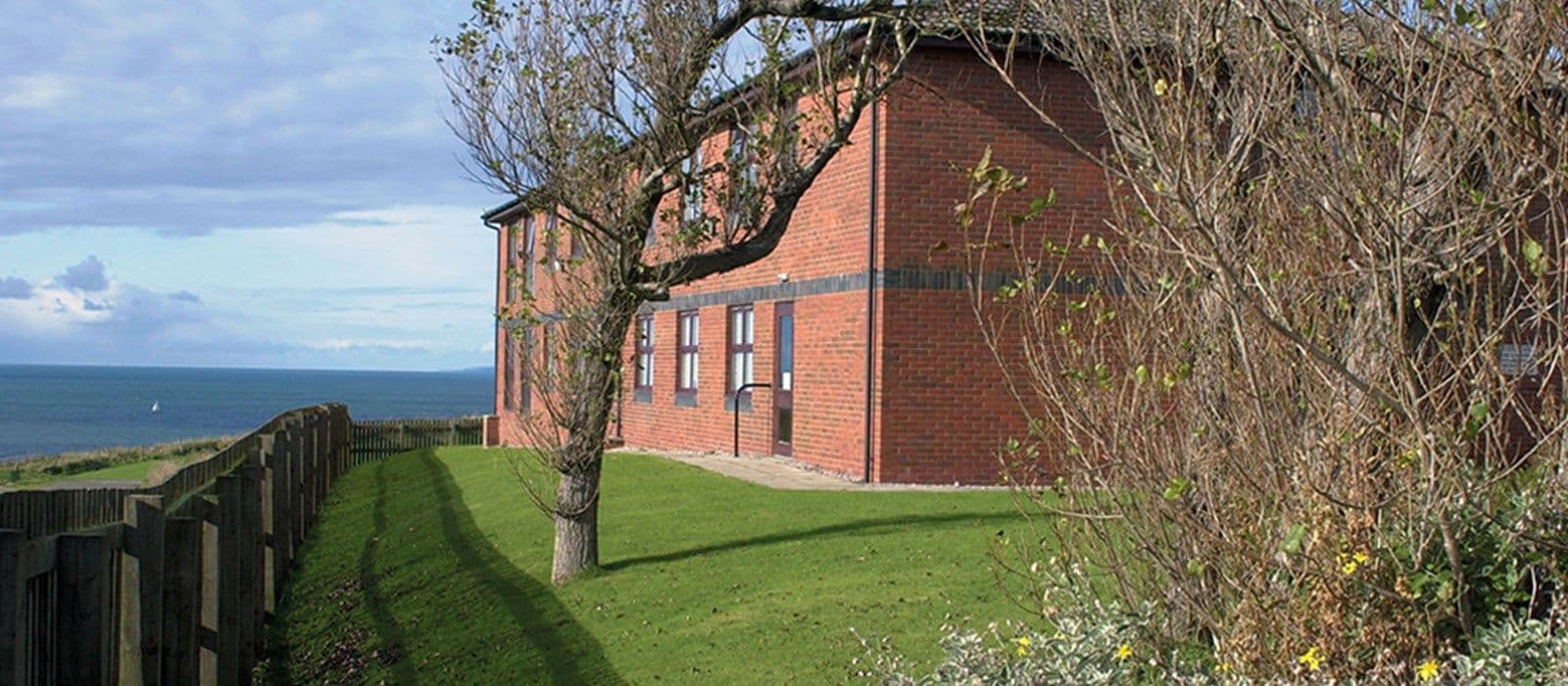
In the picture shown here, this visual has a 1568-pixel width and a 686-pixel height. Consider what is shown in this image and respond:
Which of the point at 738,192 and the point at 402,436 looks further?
the point at 402,436

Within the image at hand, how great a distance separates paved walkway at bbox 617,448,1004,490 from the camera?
56.4ft

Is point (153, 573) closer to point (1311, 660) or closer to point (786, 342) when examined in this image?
point (1311, 660)

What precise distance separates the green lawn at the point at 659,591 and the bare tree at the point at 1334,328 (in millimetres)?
2785

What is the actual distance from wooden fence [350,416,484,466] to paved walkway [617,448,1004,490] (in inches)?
529

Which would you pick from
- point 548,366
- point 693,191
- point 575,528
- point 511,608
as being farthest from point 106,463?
point 693,191

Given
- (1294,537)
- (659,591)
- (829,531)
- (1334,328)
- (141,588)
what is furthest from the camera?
(829,531)

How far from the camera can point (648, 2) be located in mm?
10891

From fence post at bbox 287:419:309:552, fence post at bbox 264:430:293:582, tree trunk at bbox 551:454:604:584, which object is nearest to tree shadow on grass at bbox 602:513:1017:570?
tree trunk at bbox 551:454:604:584

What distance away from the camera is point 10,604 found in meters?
4.86

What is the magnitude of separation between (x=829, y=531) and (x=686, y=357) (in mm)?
12579

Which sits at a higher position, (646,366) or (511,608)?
(646,366)

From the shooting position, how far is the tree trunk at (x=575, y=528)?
11.9 metres

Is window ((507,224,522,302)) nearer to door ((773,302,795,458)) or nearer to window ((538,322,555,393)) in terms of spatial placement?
door ((773,302,795,458))

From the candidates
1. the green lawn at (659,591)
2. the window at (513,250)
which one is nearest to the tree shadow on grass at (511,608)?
the green lawn at (659,591)
